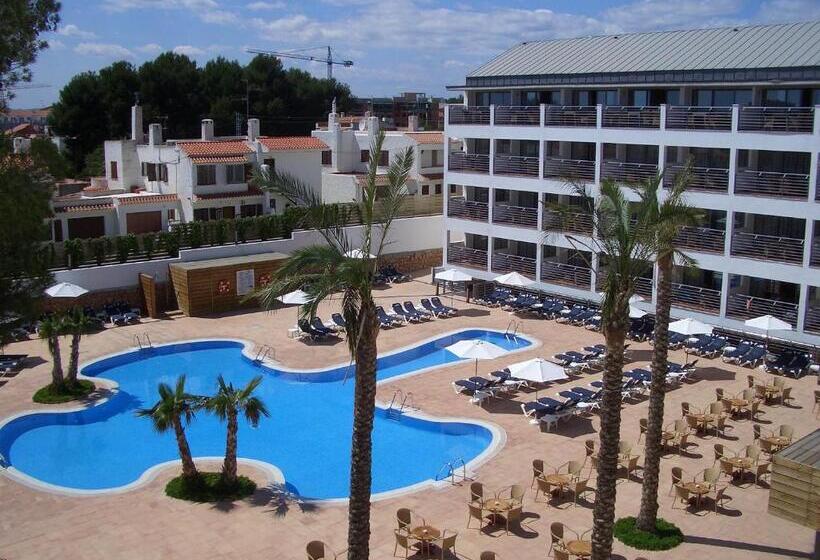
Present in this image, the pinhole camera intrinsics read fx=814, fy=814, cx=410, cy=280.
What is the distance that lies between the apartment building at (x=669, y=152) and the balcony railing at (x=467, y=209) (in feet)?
0.25

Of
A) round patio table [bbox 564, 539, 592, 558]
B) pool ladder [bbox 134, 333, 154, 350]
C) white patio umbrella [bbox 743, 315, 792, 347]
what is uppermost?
white patio umbrella [bbox 743, 315, 792, 347]

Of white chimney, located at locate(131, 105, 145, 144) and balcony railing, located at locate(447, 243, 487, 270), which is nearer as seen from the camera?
balcony railing, located at locate(447, 243, 487, 270)

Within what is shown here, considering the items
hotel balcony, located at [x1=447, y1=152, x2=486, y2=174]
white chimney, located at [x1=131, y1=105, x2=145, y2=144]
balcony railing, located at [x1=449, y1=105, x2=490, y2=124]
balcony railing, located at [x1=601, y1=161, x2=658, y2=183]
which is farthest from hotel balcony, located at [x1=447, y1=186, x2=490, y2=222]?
white chimney, located at [x1=131, y1=105, x2=145, y2=144]

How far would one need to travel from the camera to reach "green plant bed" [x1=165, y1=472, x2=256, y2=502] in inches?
745

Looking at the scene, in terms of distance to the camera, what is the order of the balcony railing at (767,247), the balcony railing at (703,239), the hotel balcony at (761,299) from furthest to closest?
the balcony railing at (703,239), the hotel balcony at (761,299), the balcony railing at (767,247)

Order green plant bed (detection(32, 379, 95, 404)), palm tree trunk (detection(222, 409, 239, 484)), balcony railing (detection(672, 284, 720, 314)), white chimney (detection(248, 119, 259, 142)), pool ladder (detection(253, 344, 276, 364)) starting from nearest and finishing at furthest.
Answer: palm tree trunk (detection(222, 409, 239, 484)) < green plant bed (detection(32, 379, 95, 404)) < pool ladder (detection(253, 344, 276, 364)) < balcony railing (detection(672, 284, 720, 314)) < white chimney (detection(248, 119, 259, 142))

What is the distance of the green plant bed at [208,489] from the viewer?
62.1ft

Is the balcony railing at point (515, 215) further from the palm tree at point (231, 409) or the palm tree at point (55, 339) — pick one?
the palm tree at point (231, 409)

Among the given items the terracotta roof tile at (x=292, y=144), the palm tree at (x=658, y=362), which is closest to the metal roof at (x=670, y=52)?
the terracotta roof tile at (x=292, y=144)

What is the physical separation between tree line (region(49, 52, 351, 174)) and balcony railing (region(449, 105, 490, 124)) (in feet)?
104

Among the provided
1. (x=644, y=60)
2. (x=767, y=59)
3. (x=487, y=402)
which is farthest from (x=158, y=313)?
(x=767, y=59)

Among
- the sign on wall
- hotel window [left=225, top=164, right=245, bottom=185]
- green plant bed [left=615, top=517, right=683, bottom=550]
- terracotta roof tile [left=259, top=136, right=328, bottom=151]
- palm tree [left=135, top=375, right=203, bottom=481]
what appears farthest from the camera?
terracotta roof tile [left=259, top=136, right=328, bottom=151]

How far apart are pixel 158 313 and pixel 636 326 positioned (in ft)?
67.1

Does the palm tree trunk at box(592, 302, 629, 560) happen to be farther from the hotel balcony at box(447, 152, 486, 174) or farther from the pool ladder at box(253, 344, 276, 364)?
the hotel balcony at box(447, 152, 486, 174)
